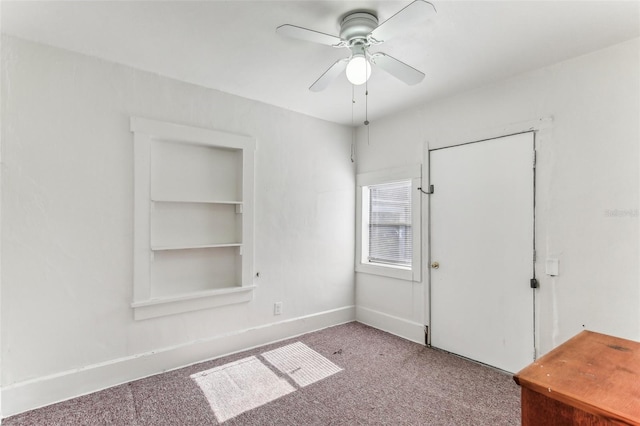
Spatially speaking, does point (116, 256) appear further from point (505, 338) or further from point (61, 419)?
point (505, 338)

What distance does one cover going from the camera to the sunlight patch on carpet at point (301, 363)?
8.55 ft

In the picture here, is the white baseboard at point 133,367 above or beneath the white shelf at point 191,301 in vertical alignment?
beneath

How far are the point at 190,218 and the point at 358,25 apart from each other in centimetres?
216

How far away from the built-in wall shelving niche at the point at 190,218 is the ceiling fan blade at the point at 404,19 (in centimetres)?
179

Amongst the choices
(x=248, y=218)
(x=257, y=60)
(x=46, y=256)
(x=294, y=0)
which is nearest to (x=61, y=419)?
(x=46, y=256)

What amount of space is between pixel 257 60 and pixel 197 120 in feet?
2.84

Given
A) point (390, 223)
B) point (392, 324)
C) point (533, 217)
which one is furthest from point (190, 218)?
point (533, 217)

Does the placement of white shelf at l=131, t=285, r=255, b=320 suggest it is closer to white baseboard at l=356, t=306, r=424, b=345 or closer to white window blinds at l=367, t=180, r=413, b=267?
white baseboard at l=356, t=306, r=424, b=345

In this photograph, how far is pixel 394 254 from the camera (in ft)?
12.3

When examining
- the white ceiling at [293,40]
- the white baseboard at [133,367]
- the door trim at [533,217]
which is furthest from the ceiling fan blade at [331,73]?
the white baseboard at [133,367]

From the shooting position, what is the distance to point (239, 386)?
8.02ft

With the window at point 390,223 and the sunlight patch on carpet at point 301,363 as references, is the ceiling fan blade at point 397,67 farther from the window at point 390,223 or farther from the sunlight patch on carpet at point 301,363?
the sunlight patch on carpet at point 301,363

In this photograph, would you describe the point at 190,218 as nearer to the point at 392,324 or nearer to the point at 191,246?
the point at 191,246

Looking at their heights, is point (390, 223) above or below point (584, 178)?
below
